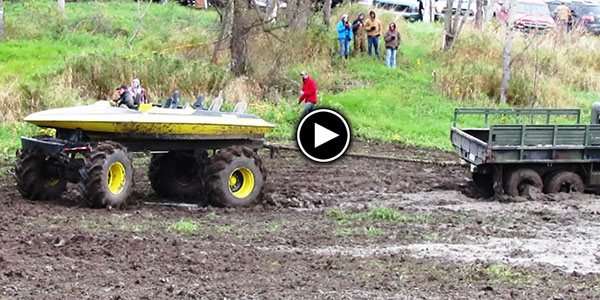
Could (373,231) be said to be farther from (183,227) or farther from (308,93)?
(308,93)

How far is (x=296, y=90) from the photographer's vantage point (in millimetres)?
28328

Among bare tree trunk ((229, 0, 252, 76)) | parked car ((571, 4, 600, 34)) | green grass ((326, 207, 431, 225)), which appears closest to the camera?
green grass ((326, 207, 431, 225))

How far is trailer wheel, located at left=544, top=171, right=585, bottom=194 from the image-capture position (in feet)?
59.3

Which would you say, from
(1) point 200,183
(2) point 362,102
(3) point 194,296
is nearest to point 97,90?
(2) point 362,102

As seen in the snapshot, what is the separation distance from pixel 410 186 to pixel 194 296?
32.1ft

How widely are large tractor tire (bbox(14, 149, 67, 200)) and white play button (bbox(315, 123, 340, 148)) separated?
4721 mm

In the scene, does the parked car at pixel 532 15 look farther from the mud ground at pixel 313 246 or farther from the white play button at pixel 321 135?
the mud ground at pixel 313 246

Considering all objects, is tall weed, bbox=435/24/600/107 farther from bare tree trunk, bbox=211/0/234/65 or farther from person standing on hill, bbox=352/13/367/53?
bare tree trunk, bbox=211/0/234/65

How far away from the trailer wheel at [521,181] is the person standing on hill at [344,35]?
47.1ft

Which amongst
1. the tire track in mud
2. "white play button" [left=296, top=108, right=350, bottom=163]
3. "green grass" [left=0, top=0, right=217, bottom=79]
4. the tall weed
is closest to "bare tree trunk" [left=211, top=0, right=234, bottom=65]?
"green grass" [left=0, top=0, right=217, bottom=79]

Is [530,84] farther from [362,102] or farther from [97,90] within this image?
[97,90]

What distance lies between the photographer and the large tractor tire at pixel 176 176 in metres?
17.2

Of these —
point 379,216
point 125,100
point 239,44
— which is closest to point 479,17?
point 239,44

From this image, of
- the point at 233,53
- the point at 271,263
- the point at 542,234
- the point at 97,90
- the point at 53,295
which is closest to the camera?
the point at 53,295
